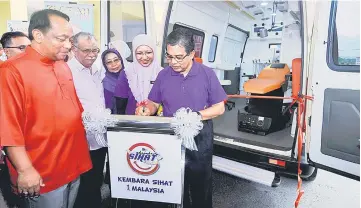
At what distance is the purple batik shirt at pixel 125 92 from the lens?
271 cm

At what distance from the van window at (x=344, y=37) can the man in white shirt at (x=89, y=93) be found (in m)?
1.91

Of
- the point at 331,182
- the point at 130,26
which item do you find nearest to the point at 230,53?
the point at 130,26

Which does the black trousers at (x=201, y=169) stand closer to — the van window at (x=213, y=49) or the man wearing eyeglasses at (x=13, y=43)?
the man wearing eyeglasses at (x=13, y=43)

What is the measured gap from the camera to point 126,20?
454 centimetres

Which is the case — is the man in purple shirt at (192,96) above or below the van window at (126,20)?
below

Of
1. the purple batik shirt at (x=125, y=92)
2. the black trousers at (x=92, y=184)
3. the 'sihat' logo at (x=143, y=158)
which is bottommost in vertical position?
the black trousers at (x=92, y=184)

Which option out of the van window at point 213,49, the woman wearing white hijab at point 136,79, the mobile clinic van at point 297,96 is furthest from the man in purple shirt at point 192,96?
the van window at point 213,49

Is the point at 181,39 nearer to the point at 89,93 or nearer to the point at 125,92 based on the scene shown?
the point at 89,93

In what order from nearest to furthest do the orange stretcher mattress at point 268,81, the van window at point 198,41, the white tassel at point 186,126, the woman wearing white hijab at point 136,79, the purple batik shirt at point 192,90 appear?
the white tassel at point 186,126 < the purple batik shirt at point 192,90 < the woman wearing white hijab at point 136,79 < the orange stretcher mattress at point 268,81 < the van window at point 198,41

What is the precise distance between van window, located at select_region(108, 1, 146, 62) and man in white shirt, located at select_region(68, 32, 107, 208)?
1.77 m

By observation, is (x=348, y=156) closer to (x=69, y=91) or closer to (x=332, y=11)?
(x=332, y=11)

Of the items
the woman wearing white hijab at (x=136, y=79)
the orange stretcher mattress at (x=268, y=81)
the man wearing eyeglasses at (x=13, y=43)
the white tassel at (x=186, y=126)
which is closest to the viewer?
the white tassel at (x=186, y=126)

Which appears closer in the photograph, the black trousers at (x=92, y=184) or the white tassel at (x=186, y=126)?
the white tassel at (x=186, y=126)

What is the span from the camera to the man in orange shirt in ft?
4.49
